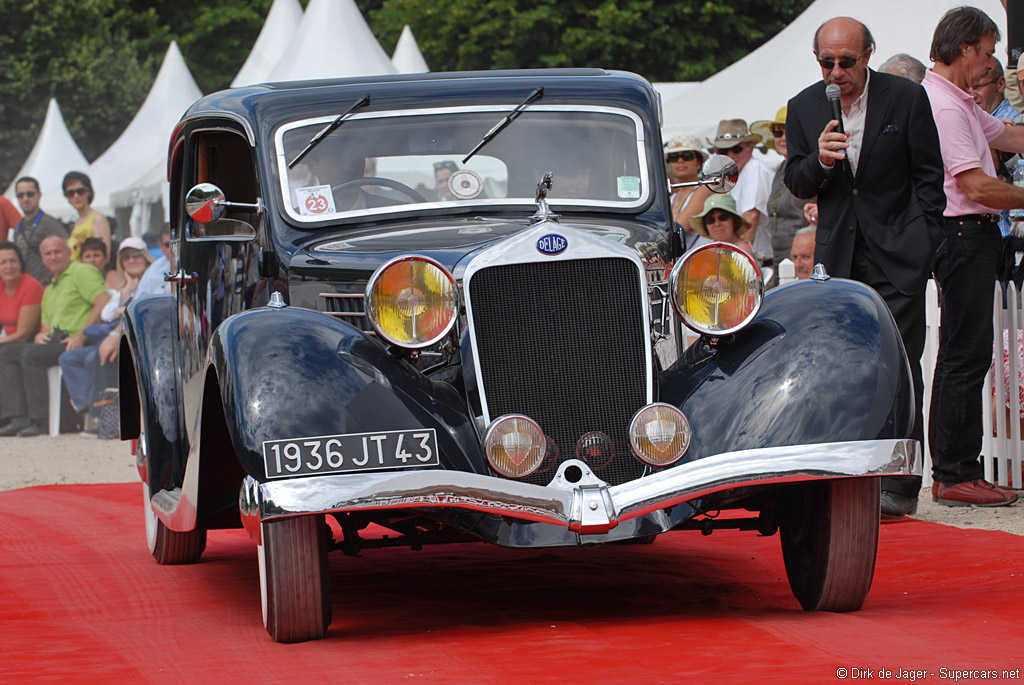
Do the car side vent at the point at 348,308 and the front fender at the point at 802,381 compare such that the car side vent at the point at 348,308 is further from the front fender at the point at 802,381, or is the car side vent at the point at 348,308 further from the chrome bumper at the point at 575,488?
the front fender at the point at 802,381

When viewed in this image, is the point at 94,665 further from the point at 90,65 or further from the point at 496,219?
the point at 90,65

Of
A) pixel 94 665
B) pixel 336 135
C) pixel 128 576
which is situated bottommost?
pixel 128 576

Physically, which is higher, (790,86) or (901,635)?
(790,86)

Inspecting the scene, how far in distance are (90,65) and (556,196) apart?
40.0 metres

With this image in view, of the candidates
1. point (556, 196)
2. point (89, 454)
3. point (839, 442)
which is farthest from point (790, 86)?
point (839, 442)

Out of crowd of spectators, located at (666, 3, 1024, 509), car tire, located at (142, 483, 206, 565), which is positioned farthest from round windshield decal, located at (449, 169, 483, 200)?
car tire, located at (142, 483, 206, 565)

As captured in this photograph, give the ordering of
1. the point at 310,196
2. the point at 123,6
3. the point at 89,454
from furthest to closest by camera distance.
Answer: the point at 123,6
the point at 89,454
the point at 310,196

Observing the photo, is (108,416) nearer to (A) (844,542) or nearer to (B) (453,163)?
(B) (453,163)

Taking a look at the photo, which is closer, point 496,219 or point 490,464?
point 490,464

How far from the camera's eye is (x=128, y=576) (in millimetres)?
6191

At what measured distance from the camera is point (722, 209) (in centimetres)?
943

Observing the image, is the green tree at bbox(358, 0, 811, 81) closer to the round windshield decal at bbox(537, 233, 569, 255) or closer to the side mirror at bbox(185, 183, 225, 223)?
the side mirror at bbox(185, 183, 225, 223)

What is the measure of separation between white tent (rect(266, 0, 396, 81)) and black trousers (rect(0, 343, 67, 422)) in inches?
242

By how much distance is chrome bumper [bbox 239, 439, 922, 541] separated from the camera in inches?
162
